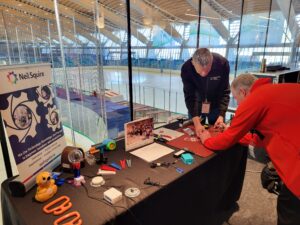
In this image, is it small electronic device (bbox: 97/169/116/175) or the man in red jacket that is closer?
the man in red jacket

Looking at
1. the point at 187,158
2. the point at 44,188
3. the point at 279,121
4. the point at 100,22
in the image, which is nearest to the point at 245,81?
the point at 279,121

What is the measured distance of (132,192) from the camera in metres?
1.01

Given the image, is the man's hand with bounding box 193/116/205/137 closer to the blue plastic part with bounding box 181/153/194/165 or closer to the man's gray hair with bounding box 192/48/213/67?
the blue plastic part with bounding box 181/153/194/165

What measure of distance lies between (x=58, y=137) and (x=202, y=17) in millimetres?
2897

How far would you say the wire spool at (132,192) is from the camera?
3.24 ft

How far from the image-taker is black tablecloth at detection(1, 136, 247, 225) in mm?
893

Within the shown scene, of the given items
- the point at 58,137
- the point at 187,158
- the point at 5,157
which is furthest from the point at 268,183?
the point at 5,157

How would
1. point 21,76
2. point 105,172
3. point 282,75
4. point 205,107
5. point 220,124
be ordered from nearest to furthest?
point 21,76, point 105,172, point 220,124, point 205,107, point 282,75

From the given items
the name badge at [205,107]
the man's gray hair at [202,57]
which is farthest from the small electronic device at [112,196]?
the name badge at [205,107]

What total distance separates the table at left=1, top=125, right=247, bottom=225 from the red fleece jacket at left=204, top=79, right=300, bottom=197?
387mm

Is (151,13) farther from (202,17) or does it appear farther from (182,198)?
(182,198)

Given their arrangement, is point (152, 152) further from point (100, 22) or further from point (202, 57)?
point (100, 22)

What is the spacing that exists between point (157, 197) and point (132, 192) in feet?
0.45

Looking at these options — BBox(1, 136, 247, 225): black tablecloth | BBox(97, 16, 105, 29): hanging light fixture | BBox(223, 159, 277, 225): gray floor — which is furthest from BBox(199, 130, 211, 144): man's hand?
BBox(97, 16, 105, 29): hanging light fixture
